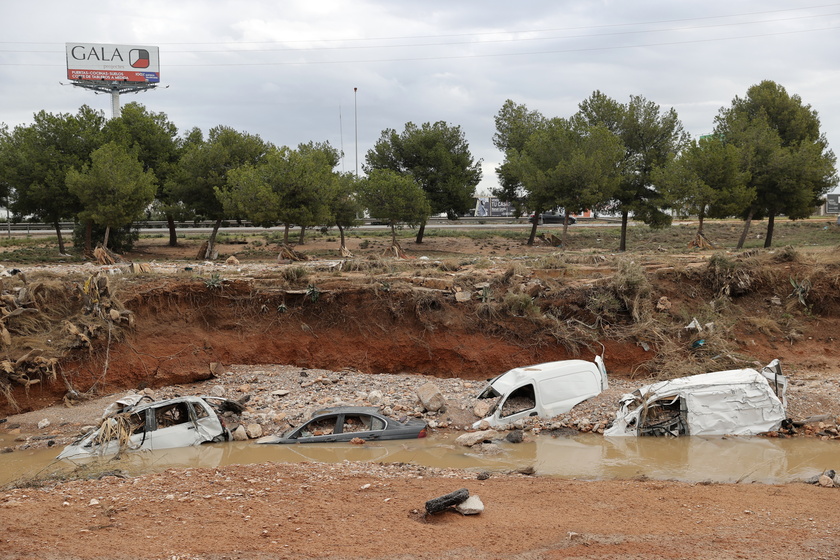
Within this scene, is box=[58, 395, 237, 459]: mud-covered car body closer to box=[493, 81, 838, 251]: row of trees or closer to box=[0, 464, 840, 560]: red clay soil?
box=[0, 464, 840, 560]: red clay soil

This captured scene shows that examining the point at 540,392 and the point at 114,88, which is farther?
the point at 114,88

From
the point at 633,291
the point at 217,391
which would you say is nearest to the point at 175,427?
the point at 217,391

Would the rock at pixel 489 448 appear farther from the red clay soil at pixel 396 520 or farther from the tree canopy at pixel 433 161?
the tree canopy at pixel 433 161

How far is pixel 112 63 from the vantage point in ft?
206

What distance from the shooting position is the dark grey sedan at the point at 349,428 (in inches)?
509

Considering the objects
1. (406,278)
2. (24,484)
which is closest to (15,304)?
(24,484)

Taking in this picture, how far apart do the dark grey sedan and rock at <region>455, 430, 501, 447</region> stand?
0.78 m

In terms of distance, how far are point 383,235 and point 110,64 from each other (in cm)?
3271

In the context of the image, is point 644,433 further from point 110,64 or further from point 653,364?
point 110,64

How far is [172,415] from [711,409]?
1052 centimetres

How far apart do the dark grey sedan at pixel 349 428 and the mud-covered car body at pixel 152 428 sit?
1198 millimetres

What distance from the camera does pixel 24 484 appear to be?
10234 mm

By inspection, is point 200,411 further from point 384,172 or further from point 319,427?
point 384,172

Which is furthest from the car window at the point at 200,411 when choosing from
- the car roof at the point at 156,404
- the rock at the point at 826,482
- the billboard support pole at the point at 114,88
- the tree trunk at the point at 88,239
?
the billboard support pole at the point at 114,88
